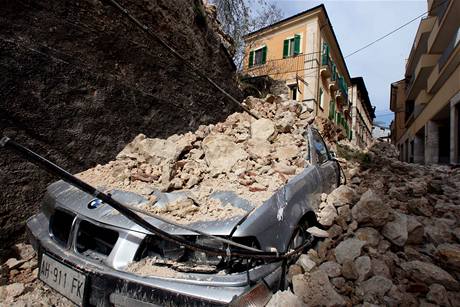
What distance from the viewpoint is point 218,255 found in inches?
66.7

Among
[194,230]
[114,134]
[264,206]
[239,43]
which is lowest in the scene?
[194,230]

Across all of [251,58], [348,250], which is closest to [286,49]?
[251,58]

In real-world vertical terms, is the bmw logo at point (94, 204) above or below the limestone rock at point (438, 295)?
above

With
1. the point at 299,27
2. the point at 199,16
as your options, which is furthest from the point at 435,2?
the point at 199,16

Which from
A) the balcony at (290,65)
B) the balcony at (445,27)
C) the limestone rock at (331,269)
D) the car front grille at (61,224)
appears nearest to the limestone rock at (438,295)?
the limestone rock at (331,269)

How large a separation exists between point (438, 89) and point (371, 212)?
1444cm

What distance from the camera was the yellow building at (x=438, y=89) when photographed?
1084 cm

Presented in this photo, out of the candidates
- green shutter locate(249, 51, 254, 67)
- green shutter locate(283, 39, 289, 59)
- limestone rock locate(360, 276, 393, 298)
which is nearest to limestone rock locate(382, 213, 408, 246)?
limestone rock locate(360, 276, 393, 298)

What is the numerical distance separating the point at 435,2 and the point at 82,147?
62.0 feet

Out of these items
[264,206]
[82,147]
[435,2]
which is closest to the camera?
[264,206]

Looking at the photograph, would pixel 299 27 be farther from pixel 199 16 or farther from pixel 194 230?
pixel 194 230

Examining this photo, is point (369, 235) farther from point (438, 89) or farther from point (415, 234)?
point (438, 89)

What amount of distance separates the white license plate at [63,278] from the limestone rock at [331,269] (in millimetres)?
1632

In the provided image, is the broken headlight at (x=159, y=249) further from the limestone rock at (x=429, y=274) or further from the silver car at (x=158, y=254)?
the limestone rock at (x=429, y=274)
